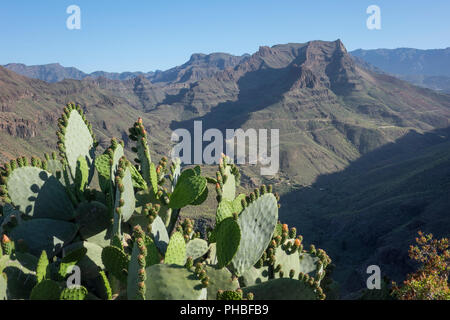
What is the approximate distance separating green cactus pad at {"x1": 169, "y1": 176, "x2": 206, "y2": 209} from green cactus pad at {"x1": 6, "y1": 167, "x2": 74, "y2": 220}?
1675 millimetres

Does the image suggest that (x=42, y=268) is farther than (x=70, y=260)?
No

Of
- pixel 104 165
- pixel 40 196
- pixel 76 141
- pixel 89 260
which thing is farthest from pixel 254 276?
pixel 76 141

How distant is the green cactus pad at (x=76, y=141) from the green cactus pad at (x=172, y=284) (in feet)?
9.11

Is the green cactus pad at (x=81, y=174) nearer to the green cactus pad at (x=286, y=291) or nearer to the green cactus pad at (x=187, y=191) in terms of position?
the green cactus pad at (x=187, y=191)

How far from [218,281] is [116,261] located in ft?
4.42

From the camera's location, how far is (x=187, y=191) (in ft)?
17.9

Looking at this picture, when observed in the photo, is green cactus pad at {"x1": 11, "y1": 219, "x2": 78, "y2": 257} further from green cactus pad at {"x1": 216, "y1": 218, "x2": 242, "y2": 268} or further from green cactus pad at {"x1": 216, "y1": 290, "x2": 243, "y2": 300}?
green cactus pad at {"x1": 216, "y1": 290, "x2": 243, "y2": 300}

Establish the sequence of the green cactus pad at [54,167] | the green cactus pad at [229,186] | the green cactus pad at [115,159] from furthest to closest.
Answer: the green cactus pad at [54,167] → the green cactus pad at [229,186] → the green cactus pad at [115,159]

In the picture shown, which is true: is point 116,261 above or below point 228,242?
below

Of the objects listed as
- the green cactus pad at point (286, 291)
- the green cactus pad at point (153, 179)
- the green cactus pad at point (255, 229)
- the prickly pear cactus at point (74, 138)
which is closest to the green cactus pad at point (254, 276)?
the green cactus pad at point (255, 229)

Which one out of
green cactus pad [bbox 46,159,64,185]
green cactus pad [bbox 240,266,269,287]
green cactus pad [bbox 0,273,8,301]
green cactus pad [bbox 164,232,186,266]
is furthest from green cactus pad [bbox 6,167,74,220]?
green cactus pad [bbox 240,266,269,287]

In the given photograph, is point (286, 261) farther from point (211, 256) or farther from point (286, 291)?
point (211, 256)

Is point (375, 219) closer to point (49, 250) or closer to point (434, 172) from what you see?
point (434, 172)

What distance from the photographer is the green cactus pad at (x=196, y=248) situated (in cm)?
497
